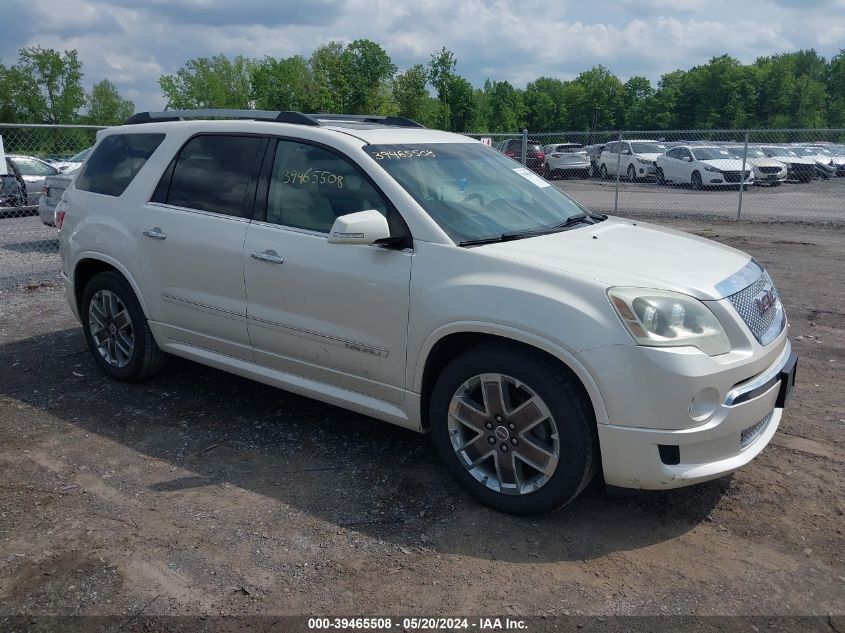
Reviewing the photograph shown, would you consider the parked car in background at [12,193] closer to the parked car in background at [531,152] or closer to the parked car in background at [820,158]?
the parked car in background at [531,152]

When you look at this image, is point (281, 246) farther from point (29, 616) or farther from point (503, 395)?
point (29, 616)

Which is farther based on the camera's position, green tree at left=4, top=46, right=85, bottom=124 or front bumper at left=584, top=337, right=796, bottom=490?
green tree at left=4, top=46, right=85, bottom=124

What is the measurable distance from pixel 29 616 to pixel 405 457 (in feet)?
6.85

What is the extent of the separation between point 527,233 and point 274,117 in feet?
6.04

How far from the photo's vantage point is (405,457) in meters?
4.47

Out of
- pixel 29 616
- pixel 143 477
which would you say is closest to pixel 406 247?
pixel 143 477

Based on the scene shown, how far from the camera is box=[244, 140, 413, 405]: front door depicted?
13.2 ft

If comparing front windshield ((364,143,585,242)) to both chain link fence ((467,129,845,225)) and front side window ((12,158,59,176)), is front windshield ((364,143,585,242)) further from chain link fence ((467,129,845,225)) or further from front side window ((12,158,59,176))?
front side window ((12,158,59,176))

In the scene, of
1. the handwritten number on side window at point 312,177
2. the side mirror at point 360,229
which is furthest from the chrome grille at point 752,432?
the handwritten number on side window at point 312,177

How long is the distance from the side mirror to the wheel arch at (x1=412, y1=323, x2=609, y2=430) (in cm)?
58

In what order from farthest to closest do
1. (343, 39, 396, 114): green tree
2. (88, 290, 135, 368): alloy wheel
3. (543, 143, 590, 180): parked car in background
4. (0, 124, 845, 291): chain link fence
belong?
(343, 39, 396, 114): green tree
(543, 143, 590, 180): parked car in background
(0, 124, 845, 291): chain link fence
(88, 290, 135, 368): alloy wheel

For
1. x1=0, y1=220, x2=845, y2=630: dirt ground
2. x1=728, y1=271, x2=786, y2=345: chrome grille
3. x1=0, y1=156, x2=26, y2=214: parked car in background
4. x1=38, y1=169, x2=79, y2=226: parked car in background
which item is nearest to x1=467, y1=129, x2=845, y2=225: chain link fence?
x1=38, y1=169, x2=79, y2=226: parked car in background

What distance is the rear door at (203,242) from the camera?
4.67m

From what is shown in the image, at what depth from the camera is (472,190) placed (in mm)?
4430
